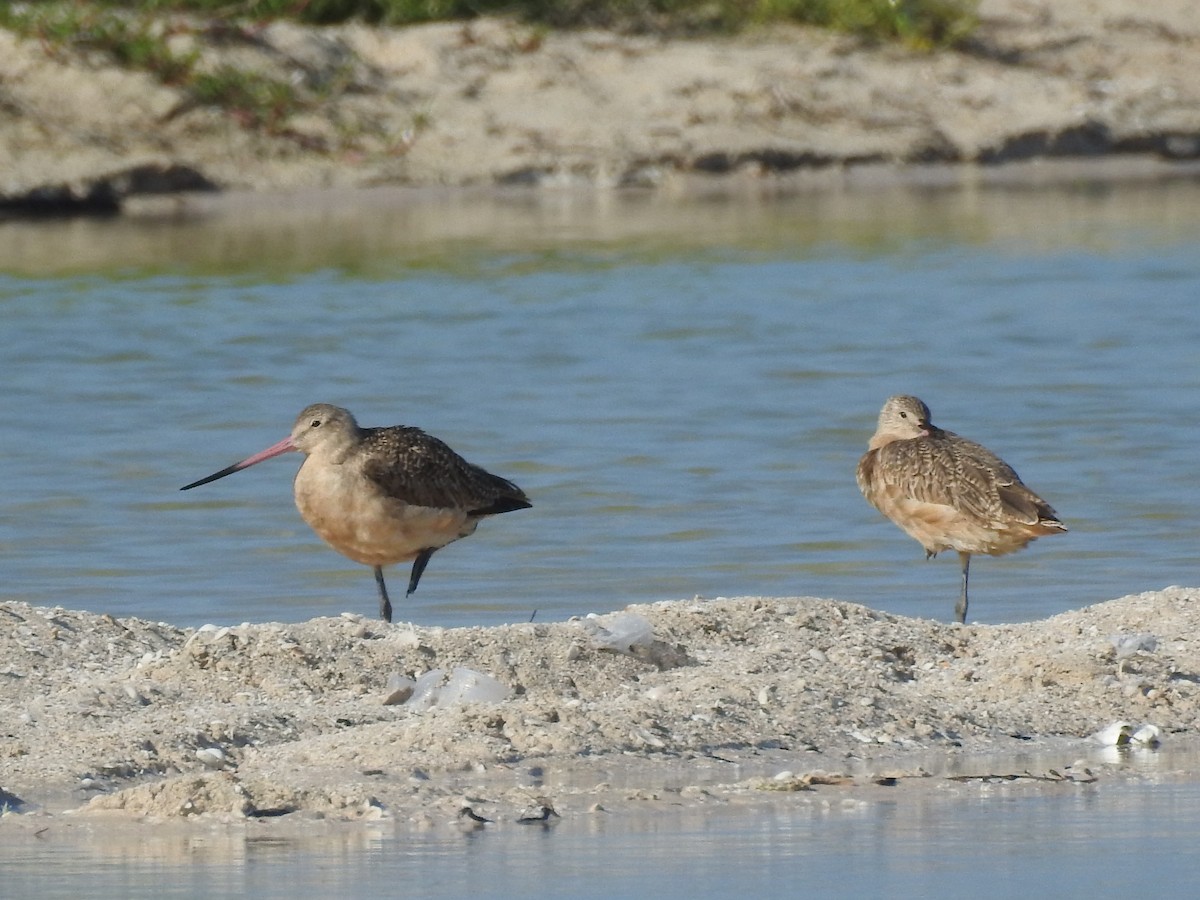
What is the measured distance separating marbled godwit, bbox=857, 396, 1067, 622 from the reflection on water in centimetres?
349

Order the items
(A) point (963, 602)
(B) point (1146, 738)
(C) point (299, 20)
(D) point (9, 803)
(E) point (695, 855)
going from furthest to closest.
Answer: (C) point (299, 20), (A) point (963, 602), (B) point (1146, 738), (D) point (9, 803), (E) point (695, 855)

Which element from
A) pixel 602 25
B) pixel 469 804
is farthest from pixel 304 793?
pixel 602 25

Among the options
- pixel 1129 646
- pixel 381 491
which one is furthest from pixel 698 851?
pixel 381 491

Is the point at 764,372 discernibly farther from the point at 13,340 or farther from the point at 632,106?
the point at 632,106

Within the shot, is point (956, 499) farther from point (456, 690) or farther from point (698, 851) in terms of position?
point (698, 851)

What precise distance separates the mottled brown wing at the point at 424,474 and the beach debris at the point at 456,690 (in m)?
2.43

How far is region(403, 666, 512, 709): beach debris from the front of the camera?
7.23 m

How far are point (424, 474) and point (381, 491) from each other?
0.23 meters

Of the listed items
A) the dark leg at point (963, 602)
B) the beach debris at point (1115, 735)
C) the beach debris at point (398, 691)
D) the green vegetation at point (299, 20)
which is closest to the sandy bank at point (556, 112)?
the green vegetation at point (299, 20)

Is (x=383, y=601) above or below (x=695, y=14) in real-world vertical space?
below

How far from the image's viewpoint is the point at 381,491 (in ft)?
31.9

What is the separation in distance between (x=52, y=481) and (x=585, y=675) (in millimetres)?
6145

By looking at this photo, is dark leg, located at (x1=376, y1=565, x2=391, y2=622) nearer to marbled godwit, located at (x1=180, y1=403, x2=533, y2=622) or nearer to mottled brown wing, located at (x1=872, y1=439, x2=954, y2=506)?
marbled godwit, located at (x1=180, y1=403, x2=533, y2=622)

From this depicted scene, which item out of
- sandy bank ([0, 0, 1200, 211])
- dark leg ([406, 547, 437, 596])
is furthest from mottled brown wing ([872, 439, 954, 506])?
sandy bank ([0, 0, 1200, 211])
